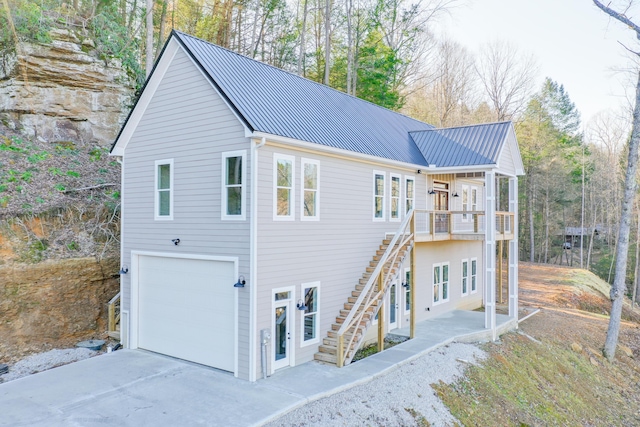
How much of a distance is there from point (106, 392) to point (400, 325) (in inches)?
341

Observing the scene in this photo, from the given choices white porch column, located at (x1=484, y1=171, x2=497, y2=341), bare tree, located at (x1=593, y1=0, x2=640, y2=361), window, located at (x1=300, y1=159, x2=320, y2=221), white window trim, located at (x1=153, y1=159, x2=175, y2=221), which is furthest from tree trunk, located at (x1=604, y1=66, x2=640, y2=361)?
white window trim, located at (x1=153, y1=159, x2=175, y2=221)

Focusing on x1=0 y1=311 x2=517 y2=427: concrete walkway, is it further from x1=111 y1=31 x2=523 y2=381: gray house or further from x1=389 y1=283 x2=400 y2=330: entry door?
x1=389 y1=283 x2=400 y2=330: entry door

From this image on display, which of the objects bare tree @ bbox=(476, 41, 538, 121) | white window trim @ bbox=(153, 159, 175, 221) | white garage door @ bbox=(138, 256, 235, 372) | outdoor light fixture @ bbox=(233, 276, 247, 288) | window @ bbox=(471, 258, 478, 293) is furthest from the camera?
bare tree @ bbox=(476, 41, 538, 121)

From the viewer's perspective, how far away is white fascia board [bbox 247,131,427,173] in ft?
29.8

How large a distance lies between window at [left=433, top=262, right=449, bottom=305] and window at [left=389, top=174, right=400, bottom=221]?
10.8ft

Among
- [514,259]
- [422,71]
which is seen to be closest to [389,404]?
[514,259]

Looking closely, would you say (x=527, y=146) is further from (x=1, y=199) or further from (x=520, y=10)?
(x=1, y=199)

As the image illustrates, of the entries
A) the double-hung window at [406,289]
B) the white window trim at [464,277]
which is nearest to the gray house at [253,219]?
the double-hung window at [406,289]

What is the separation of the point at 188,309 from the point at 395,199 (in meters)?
6.92

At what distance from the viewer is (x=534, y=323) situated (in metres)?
16.7

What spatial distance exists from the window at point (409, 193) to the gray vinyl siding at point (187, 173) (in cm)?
661

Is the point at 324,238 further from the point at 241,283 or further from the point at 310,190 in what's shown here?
the point at 241,283

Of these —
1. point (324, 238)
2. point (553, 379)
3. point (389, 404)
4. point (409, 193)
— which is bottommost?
point (553, 379)

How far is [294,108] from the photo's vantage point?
11.2 metres
